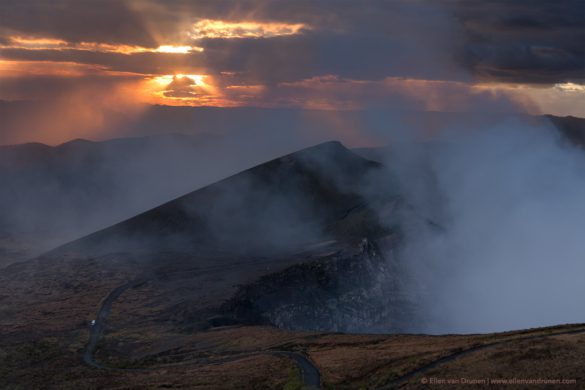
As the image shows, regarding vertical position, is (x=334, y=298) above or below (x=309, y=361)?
above

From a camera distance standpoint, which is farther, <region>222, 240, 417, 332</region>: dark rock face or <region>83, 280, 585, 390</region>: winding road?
<region>222, 240, 417, 332</region>: dark rock face

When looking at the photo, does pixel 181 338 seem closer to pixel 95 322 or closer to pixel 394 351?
pixel 95 322

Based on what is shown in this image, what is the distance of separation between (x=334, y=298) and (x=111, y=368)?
60687mm

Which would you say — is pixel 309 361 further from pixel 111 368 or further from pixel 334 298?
pixel 334 298

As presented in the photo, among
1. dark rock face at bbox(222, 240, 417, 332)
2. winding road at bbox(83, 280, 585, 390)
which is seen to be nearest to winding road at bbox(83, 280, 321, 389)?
winding road at bbox(83, 280, 585, 390)

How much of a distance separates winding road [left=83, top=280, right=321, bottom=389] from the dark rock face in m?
27.0

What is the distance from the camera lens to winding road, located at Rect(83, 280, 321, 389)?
100 m

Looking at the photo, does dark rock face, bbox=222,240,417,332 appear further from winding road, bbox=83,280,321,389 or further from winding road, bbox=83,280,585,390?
winding road, bbox=83,280,585,390

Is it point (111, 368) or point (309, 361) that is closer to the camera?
point (309, 361)

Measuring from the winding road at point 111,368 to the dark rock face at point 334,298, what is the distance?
2698 cm

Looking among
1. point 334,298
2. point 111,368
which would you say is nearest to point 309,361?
point 111,368

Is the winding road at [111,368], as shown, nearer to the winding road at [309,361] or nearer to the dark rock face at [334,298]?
the winding road at [309,361]

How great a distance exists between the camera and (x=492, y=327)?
181 metres

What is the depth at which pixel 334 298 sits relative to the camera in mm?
164125
